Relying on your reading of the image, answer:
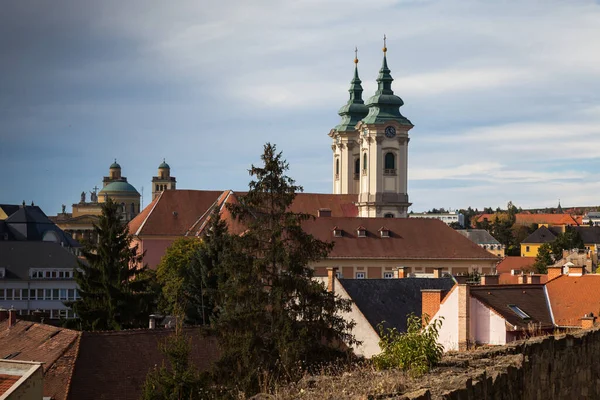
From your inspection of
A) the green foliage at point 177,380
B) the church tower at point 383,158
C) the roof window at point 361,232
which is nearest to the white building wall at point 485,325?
the green foliage at point 177,380

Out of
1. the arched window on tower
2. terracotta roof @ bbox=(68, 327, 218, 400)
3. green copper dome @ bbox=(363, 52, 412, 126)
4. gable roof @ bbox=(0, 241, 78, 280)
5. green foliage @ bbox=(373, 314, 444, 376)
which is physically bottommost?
terracotta roof @ bbox=(68, 327, 218, 400)

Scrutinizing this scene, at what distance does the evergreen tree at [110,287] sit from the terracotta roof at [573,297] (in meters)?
18.8

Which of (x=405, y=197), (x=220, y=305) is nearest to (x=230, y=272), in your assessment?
(x=220, y=305)

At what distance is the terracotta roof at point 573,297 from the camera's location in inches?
1182

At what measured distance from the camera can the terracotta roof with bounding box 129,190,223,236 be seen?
90812 millimetres

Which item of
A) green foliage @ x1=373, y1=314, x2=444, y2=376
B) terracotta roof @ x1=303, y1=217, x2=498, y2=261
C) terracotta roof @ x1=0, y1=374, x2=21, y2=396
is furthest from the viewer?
terracotta roof @ x1=303, y1=217, x2=498, y2=261

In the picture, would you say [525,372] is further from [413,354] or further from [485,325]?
[485,325]

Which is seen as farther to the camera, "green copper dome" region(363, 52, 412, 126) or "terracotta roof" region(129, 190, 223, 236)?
"green copper dome" region(363, 52, 412, 126)

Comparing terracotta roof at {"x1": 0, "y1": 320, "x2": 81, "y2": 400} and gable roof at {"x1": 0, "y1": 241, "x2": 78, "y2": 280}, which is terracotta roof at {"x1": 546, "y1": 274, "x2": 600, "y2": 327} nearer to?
terracotta roof at {"x1": 0, "y1": 320, "x2": 81, "y2": 400}

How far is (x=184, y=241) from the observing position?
77562mm

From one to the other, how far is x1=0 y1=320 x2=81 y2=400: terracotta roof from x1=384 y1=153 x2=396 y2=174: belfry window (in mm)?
67851

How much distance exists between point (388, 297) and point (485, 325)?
1025cm

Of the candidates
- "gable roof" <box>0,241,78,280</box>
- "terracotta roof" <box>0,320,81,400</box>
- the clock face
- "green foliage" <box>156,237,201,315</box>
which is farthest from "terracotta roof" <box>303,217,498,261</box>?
"terracotta roof" <box>0,320,81,400</box>

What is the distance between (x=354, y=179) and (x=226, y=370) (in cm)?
8130
